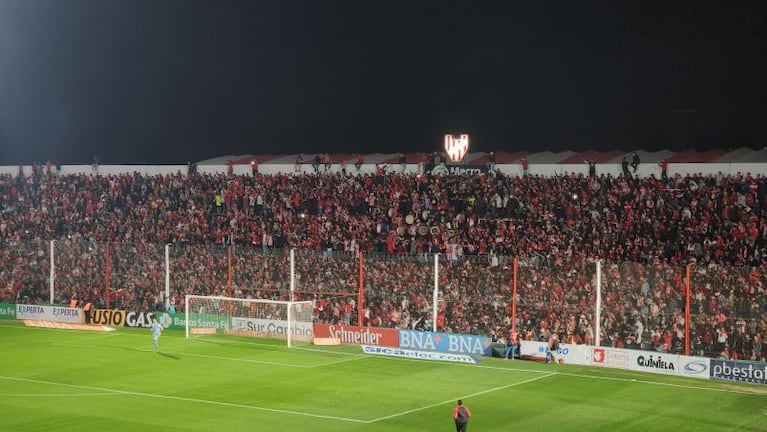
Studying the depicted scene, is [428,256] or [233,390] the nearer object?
[233,390]

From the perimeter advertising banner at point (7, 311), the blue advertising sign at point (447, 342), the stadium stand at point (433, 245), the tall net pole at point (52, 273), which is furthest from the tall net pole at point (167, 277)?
the blue advertising sign at point (447, 342)

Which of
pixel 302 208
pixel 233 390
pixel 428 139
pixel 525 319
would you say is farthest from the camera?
pixel 428 139

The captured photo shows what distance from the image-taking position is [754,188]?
128 feet

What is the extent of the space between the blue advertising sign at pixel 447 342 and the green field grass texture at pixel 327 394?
724 mm

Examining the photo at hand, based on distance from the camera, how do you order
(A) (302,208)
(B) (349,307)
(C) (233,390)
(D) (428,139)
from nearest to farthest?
(C) (233,390), (B) (349,307), (A) (302,208), (D) (428,139)

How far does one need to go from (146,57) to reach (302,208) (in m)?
24.6

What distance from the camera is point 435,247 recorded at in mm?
43000

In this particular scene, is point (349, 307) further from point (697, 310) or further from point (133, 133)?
point (133, 133)

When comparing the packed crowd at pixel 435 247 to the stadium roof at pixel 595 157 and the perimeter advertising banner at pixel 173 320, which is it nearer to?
the perimeter advertising banner at pixel 173 320

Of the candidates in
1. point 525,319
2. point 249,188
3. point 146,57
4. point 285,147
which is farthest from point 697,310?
point 146,57

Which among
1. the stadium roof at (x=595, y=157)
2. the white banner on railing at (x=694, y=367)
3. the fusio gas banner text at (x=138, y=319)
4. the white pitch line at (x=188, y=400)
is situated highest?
the stadium roof at (x=595, y=157)

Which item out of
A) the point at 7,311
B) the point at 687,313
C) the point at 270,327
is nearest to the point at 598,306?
the point at 687,313

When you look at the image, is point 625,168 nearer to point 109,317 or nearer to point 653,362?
point 653,362

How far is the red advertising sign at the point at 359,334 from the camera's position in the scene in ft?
128
